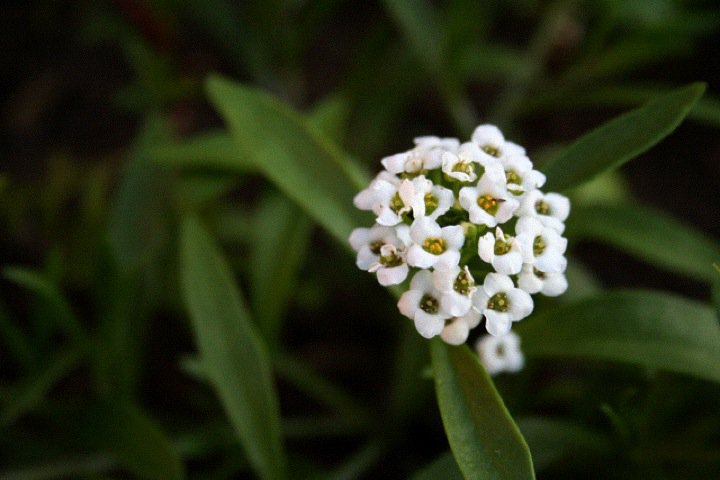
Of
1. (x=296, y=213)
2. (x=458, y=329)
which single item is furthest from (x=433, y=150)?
(x=296, y=213)

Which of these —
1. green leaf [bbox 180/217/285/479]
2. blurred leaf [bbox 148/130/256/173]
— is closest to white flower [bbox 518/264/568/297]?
green leaf [bbox 180/217/285/479]

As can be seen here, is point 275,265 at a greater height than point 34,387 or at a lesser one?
greater

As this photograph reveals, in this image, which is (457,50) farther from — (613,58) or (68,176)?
(68,176)

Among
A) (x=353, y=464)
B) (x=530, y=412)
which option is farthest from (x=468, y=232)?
(x=353, y=464)

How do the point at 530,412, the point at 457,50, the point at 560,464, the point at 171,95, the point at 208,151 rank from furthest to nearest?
the point at 171,95
the point at 457,50
the point at 208,151
the point at 530,412
the point at 560,464

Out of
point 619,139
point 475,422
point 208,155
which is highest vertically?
point 208,155

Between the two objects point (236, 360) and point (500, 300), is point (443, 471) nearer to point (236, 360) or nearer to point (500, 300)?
point (500, 300)
